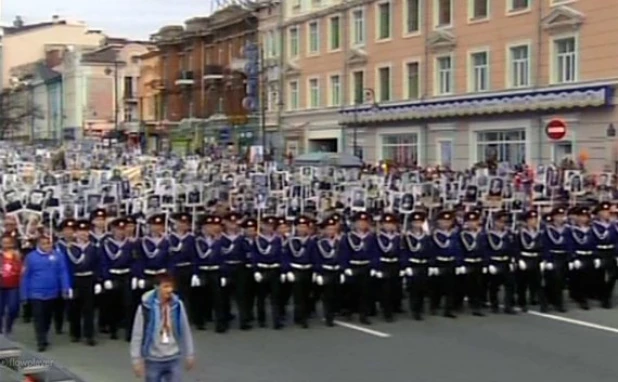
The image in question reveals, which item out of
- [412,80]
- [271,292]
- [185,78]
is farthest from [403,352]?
[185,78]

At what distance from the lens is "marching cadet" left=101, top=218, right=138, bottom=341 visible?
53.1 feet

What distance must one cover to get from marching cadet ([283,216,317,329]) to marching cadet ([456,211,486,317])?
2.51 metres

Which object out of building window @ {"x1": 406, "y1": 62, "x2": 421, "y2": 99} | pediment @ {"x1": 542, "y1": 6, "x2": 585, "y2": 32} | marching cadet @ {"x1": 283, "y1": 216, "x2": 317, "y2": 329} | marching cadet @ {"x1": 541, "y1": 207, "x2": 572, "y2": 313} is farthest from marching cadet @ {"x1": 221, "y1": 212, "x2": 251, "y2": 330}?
building window @ {"x1": 406, "y1": 62, "x2": 421, "y2": 99}

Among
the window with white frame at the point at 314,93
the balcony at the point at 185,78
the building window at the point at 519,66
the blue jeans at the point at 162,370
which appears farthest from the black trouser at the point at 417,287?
the balcony at the point at 185,78

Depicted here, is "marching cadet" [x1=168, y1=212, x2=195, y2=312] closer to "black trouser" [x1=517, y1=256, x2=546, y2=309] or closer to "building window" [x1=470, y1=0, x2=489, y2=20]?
"black trouser" [x1=517, y1=256, x2=546, y2=309]

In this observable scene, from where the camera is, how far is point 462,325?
17.0 m

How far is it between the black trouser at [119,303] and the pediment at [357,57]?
120ft

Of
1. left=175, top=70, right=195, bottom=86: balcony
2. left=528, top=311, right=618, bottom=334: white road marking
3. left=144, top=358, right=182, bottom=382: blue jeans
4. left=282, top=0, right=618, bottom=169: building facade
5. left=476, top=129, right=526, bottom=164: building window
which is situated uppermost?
left=175, top=70, right=195, bottom=86: balcony

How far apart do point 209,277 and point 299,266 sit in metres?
1.37

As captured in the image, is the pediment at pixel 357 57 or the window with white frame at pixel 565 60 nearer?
the window with white frame at pixel 565 60

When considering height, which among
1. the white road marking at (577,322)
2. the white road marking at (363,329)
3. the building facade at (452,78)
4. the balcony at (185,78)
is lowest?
the white road marking at (363,329)

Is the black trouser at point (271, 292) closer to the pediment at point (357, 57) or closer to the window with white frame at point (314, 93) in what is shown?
the pediment at point (357, 57)

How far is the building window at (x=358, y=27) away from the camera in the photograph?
52438 mm

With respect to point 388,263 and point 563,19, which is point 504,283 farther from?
point 563,19
